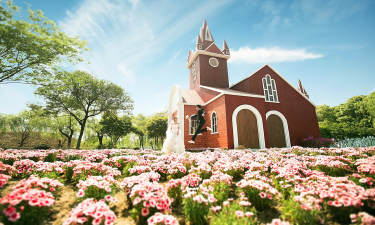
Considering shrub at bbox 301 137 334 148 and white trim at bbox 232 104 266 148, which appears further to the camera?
shrub at bbox 301 137 334 148

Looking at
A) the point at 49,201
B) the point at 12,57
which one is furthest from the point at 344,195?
the point at 12,57

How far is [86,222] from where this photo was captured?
2184mm

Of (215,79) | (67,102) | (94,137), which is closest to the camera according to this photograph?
(67,102)

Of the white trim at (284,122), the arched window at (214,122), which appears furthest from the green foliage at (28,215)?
the white trim at (284,122)

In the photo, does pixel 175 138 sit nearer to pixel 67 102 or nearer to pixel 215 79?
pixel 215 79

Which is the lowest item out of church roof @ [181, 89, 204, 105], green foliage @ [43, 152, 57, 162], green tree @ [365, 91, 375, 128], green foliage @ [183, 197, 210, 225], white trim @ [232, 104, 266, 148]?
green foliage @ [183, 197, 210, 225]

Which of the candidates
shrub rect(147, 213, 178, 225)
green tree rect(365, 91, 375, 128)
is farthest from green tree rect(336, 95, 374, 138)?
shrub rect(147, 213, 178, 225)

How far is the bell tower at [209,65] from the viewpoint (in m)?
22.7

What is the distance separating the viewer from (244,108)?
15.6 m

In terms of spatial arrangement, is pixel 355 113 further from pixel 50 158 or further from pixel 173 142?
pixel 50 158

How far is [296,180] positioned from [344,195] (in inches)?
55.0

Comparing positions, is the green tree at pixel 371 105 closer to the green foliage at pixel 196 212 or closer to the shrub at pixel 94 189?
the green foliage at pixel 196 212

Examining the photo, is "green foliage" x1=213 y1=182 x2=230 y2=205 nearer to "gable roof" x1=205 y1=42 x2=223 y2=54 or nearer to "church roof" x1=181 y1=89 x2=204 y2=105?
"church roof" x1=181 y1=89 x2=204 y2=105

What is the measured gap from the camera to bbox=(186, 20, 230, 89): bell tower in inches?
894
